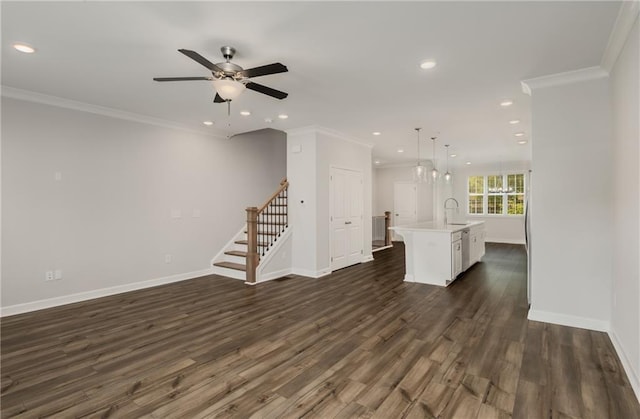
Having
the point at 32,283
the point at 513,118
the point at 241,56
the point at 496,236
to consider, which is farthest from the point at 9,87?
the point at 496,236

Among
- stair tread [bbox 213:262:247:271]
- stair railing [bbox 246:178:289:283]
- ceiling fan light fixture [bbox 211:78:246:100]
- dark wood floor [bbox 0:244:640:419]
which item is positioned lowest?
dark wood floor [bbox 0:244:640:419]

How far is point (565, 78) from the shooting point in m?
3.44

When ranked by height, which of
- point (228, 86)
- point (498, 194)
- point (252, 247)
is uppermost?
point (228, 86)

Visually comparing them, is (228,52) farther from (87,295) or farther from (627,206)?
(87,295)

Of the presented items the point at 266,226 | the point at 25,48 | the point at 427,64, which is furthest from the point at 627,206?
the point at 266,226

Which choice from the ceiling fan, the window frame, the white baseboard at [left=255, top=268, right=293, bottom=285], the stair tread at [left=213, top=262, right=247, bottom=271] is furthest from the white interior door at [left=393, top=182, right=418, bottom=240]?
the ceiling fan

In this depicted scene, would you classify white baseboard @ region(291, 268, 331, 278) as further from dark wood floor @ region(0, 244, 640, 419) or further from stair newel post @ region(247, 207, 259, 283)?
dark wood floor @ region(0, 244, 640, 419)

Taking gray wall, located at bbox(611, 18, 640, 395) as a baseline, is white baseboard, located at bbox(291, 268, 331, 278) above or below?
below

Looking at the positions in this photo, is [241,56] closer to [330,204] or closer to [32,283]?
[330,204]

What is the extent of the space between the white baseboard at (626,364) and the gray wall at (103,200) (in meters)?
5.88

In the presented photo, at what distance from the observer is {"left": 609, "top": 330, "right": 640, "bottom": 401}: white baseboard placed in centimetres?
224

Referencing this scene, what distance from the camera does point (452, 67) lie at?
327 centimetres

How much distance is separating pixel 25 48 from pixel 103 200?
2.34 m

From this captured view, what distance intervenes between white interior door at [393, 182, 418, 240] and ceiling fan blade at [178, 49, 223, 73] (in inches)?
356
